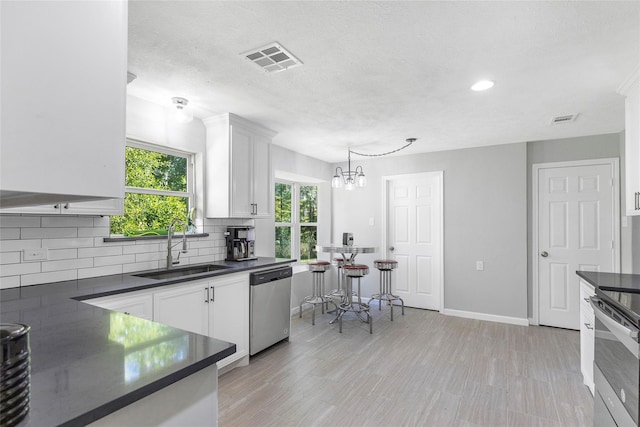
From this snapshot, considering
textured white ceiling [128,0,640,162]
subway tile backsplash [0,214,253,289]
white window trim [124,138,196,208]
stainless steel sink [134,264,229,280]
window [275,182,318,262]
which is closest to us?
textured white ceiling [128,0,640,162]

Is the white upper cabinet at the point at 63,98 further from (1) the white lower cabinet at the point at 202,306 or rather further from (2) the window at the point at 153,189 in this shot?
(2) the window at the point at 153,189

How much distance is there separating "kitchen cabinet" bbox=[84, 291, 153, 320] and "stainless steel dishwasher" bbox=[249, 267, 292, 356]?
103 centimetres

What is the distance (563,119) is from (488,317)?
8.54 ft

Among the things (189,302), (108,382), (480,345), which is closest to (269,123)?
(189,302)

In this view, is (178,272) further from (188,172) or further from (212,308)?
(188,172)

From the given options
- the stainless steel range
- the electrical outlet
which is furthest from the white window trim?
the stainless steel range

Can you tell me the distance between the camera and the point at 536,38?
6.25 ft

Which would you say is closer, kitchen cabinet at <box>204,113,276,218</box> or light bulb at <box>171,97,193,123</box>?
light bulb at <box>171,97,193,123</box>

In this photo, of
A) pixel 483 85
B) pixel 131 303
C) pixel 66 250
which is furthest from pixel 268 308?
pixel 483 85

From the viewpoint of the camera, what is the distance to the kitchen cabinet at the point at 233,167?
331 centimetres

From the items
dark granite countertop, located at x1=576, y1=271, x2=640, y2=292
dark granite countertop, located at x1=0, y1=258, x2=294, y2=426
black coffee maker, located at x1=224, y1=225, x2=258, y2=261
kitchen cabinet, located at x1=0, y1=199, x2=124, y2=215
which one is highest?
kitchen cabinet, located at x1=0, y1=199, x2=124, y2=215

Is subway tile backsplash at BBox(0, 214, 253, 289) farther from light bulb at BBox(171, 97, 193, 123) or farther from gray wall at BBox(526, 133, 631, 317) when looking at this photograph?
gray wall at BBox(526, 133, 631, 317)

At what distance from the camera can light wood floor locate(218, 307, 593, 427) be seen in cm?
225

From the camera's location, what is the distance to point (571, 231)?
4.11 meters
